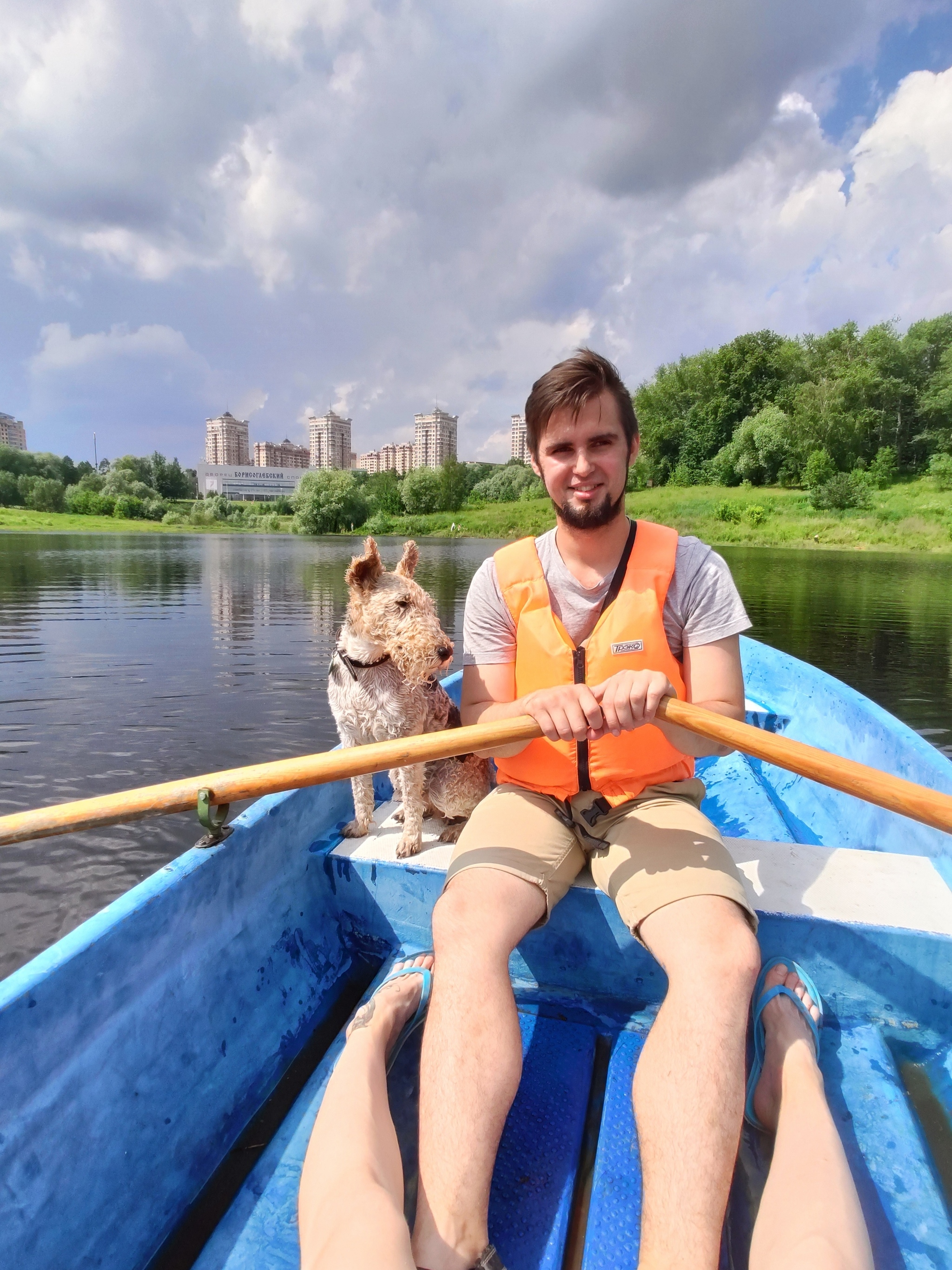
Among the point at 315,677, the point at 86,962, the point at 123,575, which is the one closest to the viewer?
the point at 86,962

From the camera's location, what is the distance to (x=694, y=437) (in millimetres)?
66000

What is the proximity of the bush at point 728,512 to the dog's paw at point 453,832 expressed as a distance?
47691mm

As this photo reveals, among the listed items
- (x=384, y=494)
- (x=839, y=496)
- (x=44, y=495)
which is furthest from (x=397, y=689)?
(x=44, y=495)

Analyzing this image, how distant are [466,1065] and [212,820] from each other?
991 millimetres

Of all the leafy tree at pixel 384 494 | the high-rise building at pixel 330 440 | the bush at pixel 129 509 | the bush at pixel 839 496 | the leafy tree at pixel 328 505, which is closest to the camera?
the bush at pixel 839 496

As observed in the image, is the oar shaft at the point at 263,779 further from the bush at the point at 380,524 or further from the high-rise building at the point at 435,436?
the high-rise building at the point at 435,436

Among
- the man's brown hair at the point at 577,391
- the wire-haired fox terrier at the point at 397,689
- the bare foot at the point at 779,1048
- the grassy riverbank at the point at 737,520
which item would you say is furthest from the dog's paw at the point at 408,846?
the grassy riverbank at the point at 737,520

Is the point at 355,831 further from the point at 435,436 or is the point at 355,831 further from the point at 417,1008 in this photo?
the point at 435,436

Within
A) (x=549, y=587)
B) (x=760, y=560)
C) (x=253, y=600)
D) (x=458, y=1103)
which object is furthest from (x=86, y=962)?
(x=760, y=560)

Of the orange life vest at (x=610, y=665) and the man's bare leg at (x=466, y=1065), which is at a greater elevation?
the orange life vest at (x=610, y=665)

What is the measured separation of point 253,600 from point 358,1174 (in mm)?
16657

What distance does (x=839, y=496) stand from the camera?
148 ft

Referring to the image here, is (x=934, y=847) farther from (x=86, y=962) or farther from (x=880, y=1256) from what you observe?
(x=86, y=962)

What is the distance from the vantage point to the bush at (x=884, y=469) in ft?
164
